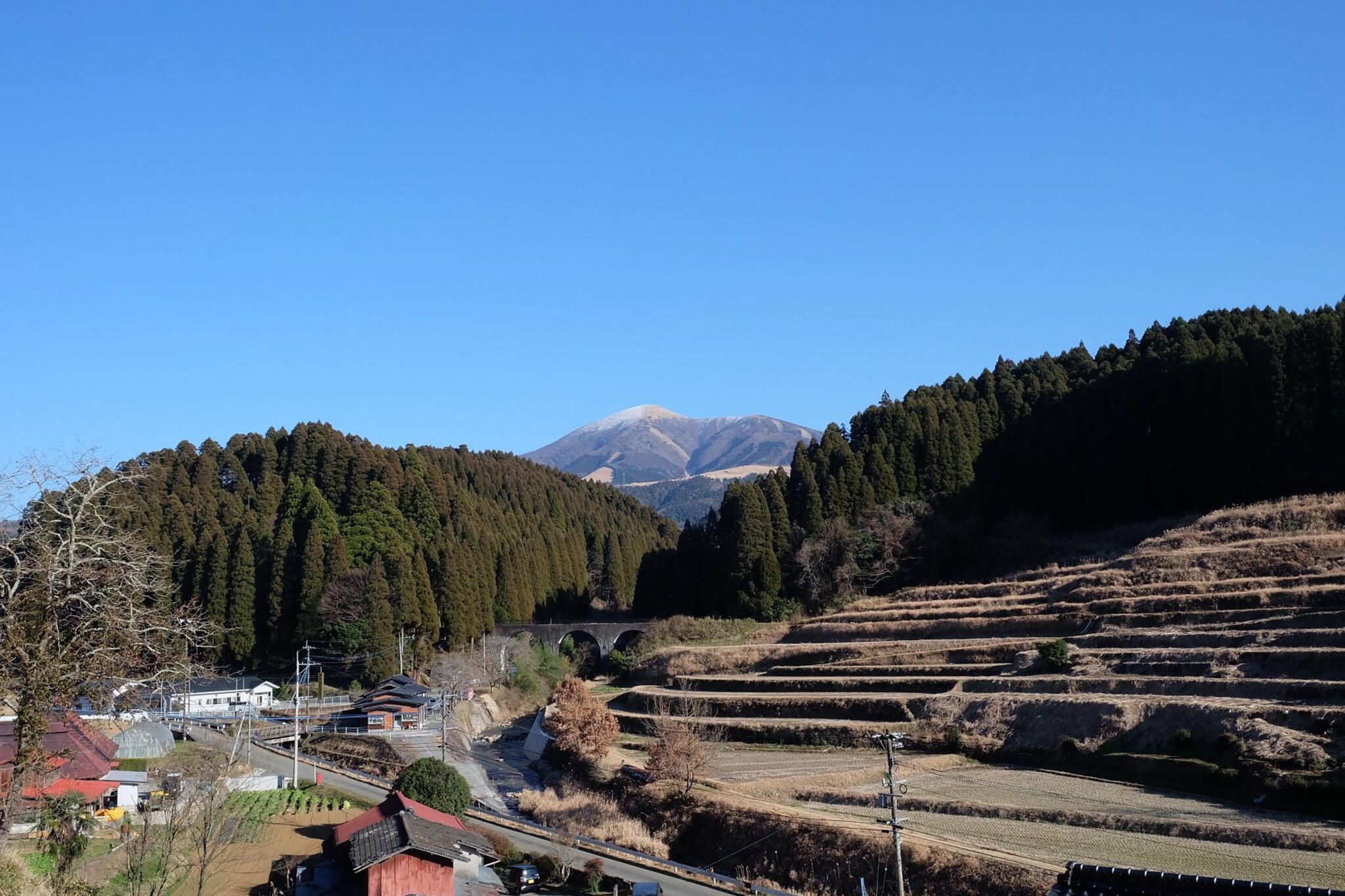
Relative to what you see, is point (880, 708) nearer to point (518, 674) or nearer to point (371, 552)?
point (518, 674)

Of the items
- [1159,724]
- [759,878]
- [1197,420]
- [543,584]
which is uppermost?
[1197,420]

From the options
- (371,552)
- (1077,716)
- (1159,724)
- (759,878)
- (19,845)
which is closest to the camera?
(19,845)

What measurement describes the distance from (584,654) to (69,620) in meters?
56.9

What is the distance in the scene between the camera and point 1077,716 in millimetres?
32562

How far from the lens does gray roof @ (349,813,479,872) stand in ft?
69.5

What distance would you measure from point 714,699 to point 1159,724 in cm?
1866

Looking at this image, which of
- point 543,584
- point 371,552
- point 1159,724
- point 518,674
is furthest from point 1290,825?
point 543,584

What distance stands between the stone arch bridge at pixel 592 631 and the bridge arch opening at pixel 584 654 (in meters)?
0.13

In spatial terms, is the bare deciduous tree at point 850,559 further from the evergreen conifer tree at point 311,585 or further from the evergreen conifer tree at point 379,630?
the evergreen conifer tree at point 311,585

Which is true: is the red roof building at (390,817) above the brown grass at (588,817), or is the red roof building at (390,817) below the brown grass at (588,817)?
above

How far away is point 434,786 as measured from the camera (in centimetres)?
3061

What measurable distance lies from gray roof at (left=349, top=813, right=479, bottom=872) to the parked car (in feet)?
5.70

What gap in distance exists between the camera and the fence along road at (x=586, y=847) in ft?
79.1

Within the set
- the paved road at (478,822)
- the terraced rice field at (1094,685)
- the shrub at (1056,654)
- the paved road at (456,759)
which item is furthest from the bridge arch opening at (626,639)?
the shrub at (1056,654)
